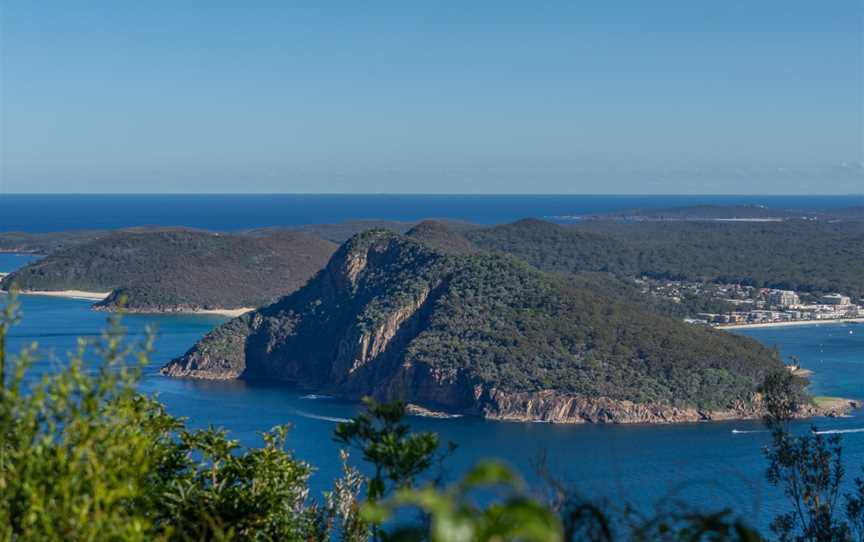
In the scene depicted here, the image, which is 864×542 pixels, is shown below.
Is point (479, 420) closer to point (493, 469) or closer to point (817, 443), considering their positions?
point (817, 443)

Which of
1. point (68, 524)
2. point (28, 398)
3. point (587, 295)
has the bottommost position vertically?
point (587, 295)

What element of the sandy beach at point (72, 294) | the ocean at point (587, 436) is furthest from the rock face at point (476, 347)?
the sandy beach at point (72, 294)

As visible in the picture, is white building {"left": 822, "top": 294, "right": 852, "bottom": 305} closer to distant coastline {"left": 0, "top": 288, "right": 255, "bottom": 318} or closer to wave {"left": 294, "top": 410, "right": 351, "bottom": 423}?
distant coastline {"left": 0, "top": 288, "right": 255, "bottom": 318}

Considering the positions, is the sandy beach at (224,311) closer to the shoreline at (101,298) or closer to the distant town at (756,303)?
the shoreline at (101,298)

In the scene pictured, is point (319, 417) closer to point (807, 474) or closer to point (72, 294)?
point (807, 474)

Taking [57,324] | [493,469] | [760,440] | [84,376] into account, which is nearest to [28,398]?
[84,376]

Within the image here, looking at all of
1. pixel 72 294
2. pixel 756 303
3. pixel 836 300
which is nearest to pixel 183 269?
pixel 72 294
